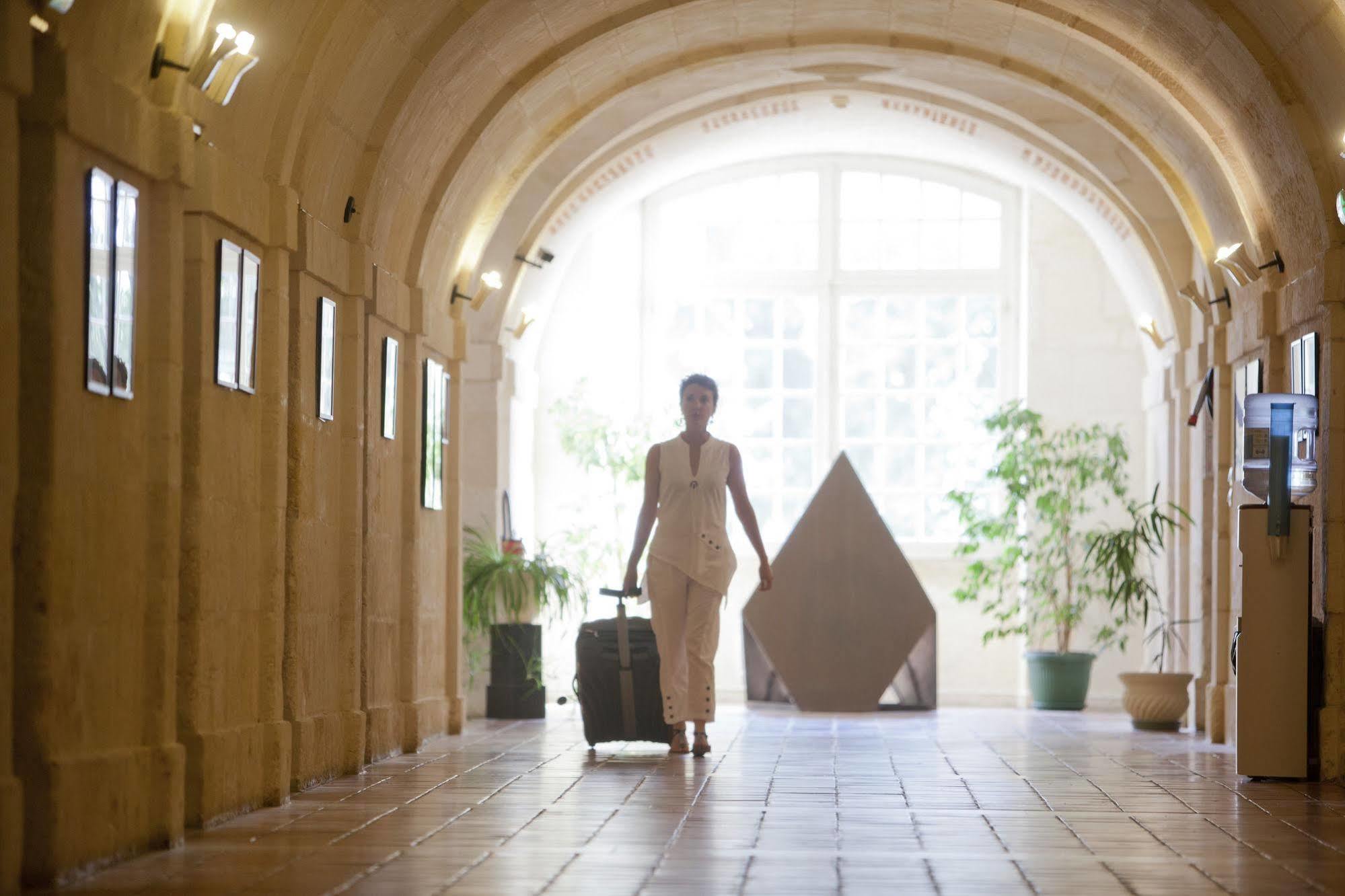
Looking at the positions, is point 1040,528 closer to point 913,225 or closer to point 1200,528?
point 913,225

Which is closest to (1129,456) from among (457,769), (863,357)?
(863,357)

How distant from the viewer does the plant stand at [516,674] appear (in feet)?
34.6

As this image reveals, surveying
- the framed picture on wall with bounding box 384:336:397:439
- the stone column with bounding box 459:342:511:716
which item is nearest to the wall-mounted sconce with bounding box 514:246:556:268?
the stone column with bounding box 459:342:511:716

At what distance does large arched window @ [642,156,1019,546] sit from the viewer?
1457 cm

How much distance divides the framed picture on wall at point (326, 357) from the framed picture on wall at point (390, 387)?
79 cm

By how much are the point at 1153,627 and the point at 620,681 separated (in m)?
6.38

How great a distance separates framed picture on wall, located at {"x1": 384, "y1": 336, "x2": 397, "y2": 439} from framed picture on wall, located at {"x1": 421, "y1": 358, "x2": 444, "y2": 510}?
21.7 inches

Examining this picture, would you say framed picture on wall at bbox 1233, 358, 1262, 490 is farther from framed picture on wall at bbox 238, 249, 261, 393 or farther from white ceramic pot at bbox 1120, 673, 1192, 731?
framed picture on wall at bbox 238, 249, 261, 393

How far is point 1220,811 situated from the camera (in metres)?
5.81

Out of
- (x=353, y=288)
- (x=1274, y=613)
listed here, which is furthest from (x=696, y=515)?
(x=1274, y=613)

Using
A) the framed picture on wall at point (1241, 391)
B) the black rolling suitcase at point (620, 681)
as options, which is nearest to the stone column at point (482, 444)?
the black rolling suitcase at point (620, 681)

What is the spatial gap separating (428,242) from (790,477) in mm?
6401

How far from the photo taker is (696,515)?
7.75 meters

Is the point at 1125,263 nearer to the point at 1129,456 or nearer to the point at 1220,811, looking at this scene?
the point at 1129,456
